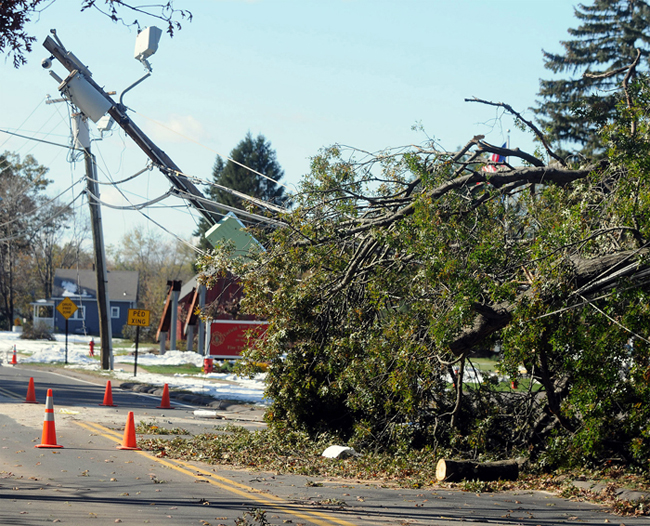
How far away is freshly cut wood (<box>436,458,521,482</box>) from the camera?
9.51 metres

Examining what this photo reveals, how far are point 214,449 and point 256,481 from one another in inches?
89.6

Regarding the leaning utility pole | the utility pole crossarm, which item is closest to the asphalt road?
the utility pole crossarm

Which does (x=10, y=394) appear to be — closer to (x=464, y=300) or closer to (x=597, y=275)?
(x=464, y=300)

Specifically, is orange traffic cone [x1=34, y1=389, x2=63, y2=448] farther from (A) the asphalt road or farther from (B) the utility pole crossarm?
(B) the utility pole crossarm

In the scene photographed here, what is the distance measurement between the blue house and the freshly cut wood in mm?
57967

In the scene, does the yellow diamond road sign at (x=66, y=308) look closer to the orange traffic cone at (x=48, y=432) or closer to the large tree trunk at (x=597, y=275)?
the orange traffic cone at (x=48, y=432)

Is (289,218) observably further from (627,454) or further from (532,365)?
(627,454)

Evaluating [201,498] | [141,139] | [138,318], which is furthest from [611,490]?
[138,318]

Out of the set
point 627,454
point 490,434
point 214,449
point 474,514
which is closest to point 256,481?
point 214,449

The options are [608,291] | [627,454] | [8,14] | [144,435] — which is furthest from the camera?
[144,435]

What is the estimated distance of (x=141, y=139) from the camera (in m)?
20.2

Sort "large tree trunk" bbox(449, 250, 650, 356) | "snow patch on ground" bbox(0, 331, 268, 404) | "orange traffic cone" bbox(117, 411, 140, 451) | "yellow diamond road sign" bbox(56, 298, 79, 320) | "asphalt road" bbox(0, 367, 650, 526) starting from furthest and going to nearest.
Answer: "yellow diamond road sign" bbox(56, 298, 79, 320), "snow patch on ground" bbox(0, 331, 268, 404), "orange traffic cone" bbox(117, 411, 140, 451), "large tree trunk" bbox(449, 250, 650, 356), "asphalt road" bbox(0, 367, 650, 526)

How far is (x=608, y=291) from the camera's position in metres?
8.80

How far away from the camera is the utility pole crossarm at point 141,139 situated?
19.7 m
